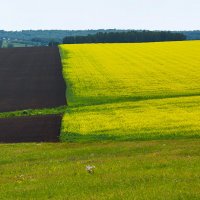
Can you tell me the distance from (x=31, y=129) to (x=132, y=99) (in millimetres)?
13473

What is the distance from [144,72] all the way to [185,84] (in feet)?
40.5

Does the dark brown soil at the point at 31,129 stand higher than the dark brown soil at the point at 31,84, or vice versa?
the dark brown soil at the point at 31,129

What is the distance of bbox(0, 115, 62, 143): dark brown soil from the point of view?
3027 centimetres

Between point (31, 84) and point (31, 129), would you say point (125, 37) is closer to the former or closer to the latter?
point (31, 84)

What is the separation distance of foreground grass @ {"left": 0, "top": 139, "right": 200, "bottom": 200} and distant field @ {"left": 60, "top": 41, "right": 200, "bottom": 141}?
5.75 meters

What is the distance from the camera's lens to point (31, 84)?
2338 inches

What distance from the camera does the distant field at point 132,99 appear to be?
30000mm

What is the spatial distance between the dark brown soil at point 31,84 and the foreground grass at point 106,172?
21.6m

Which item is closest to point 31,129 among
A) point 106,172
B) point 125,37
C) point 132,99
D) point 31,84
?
point 132,99

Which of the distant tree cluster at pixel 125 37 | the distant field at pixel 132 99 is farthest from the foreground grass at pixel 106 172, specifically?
the distant tree cluster at pixel 125 37

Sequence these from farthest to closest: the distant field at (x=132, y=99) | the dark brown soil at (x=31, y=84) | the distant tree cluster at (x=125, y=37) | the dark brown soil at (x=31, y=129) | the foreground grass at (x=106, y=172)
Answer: the distant tree cluster at (x=125, y=37)
the dark brown soil at (x=31, y=84)
the dark brown soil at (x=31, y=129)
the distant field at (x=132, y=99)
the foreground grass at (x=106, y=172)

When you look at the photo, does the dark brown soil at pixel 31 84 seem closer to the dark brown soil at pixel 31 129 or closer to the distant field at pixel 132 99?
the distant field at pixel 132 99

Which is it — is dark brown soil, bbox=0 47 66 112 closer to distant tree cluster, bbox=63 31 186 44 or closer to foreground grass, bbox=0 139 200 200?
foreground grass, bbox=0 139 200 200

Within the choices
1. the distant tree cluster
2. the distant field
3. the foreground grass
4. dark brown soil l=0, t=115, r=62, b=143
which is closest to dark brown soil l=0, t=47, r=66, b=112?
the distant field
